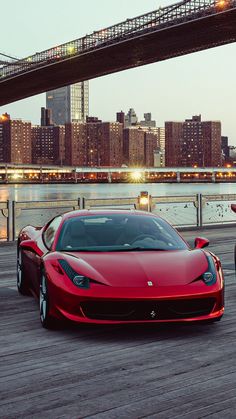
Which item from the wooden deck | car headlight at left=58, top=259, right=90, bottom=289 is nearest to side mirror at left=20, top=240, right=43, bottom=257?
the wooden deck

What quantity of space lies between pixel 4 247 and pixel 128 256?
8442 millimetres

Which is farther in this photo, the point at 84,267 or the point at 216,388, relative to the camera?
the point at 84,267

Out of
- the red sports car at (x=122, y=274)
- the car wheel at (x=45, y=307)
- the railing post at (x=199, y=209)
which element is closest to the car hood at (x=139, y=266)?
the red sports car at (x=122, y=274)

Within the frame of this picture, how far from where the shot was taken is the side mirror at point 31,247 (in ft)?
23.2

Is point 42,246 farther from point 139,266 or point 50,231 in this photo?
point 139,266

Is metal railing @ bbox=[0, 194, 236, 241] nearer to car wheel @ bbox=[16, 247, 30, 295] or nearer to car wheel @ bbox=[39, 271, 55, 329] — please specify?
car wheel @ bbox=[16, 247, 30, 295]

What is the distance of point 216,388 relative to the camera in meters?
4.21

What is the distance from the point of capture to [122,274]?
19.2 feet

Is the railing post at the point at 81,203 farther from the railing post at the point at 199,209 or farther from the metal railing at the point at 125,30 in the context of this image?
the metal railing at the point at 125,30

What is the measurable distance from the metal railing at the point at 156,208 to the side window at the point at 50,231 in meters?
8.66

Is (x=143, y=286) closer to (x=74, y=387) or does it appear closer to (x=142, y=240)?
(x=142, y=240)

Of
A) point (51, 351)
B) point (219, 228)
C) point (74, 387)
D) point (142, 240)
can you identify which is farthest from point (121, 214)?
point (219, 228)

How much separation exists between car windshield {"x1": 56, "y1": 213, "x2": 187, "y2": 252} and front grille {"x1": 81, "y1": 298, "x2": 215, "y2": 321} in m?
0.92

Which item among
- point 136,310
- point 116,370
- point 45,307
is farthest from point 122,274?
point 116,370
